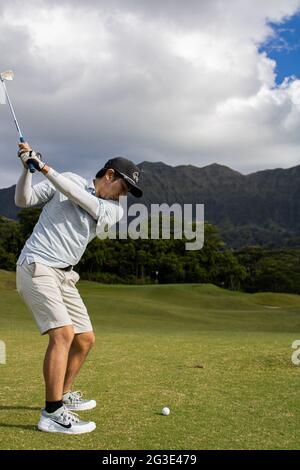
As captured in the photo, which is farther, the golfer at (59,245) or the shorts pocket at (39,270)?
the shorts pocket at (39,270)

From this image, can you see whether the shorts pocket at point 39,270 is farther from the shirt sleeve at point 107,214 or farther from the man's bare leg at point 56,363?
the shirt sleeve at point 107,214

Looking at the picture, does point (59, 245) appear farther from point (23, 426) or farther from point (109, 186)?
point (23, 426)

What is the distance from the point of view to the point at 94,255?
280ft

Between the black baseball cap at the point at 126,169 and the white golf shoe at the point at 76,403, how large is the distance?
2.43 metres

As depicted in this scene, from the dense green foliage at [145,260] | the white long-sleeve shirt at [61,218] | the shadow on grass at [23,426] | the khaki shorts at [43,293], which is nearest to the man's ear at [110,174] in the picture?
the white long-sleeve shirt at [61,218]

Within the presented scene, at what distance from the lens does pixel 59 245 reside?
567 cm

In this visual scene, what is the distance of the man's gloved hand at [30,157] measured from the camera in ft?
17.7

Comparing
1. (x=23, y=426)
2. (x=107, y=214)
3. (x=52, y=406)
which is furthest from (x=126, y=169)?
(x=23, y=426)

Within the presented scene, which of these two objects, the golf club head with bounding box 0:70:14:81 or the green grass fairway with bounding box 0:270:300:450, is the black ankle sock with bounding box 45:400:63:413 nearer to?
the green grass fairway with bounding box 0:270:300:450

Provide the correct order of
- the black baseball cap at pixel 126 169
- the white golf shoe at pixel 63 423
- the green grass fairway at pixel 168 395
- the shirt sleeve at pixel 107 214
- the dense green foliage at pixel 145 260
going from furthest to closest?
1. the dense green foliage at pixel 145 260
2. the black baseball cap at pixel 126 169
3. the shirt sleeve at pixel 107 214
4. the white golf shoe at pixel 63 423
5. the green grass fairway at pixel 168 395

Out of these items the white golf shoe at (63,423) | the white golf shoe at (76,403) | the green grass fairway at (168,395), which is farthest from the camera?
the white golf shoe at (76,403)

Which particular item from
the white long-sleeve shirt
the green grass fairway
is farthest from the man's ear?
the green grass fairway

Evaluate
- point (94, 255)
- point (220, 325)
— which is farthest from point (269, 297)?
point (94, 255)

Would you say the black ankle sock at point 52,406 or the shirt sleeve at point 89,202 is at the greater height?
the shirt sleeve at point 89,202
